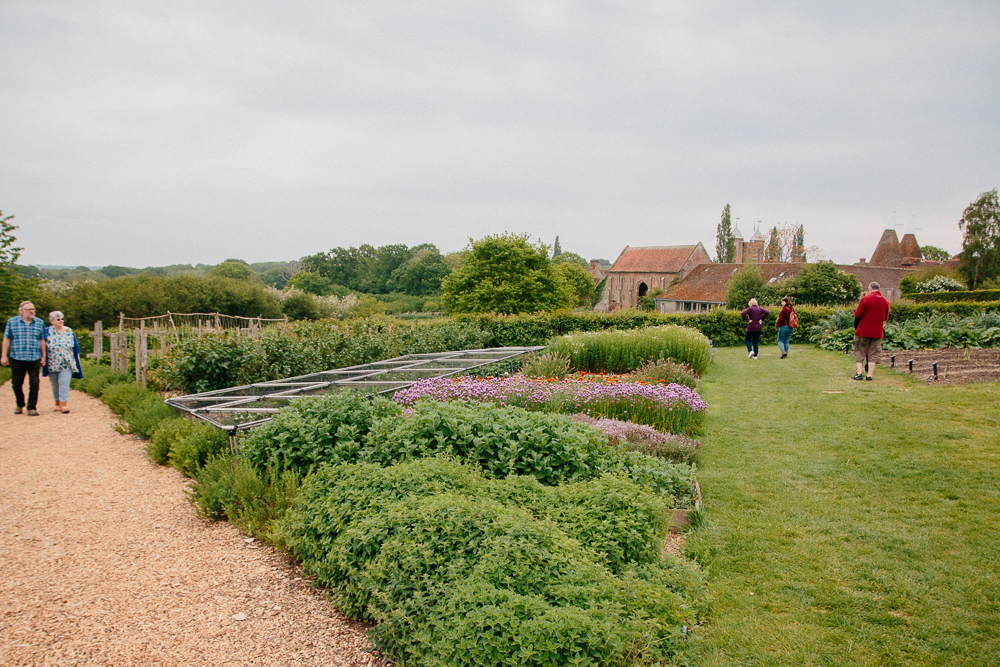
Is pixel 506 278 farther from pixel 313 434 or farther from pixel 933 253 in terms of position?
pixel 933 253

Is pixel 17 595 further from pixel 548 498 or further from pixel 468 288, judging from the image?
pixel 468 288

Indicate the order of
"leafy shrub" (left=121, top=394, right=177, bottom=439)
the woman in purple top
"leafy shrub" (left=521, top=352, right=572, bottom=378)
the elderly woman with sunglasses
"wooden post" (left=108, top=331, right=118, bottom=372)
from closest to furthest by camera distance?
"leafy shrub" (left=121, top=394, right=177, bottom=439), the elderly woman with sunglasses, "leafy shrub" (left=521, top=352, right=572, bottom=378), "wooden post" (left=108, top=331, right=118, bottom=372), the woman in purple top

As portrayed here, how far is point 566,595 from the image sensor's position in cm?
254

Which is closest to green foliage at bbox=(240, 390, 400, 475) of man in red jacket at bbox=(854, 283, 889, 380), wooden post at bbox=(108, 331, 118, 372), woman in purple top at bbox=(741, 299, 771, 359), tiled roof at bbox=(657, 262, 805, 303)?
man in red jacket at bbox=(854, 283, 889, 380)

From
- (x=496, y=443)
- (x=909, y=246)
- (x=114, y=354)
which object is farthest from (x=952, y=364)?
(x=909, y=246)

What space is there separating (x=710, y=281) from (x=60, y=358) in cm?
5409

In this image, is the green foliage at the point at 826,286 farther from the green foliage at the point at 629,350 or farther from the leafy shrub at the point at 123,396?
the leafy shrub at the point at 123,396

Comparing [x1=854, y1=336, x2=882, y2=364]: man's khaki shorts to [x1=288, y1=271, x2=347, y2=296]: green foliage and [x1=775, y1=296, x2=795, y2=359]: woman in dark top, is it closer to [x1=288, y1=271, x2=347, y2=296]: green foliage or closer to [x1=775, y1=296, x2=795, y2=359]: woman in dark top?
[x1=775, y1=296, x2=795, y2=359]: woman in dark top

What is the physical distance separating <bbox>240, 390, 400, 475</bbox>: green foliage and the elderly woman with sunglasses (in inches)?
261

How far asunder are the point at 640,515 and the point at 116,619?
10.9ft

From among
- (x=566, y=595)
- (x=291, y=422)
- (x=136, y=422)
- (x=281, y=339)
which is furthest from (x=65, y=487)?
(x=566, y=595)

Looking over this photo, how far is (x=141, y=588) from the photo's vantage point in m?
3.60

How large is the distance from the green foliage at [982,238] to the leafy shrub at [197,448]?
59834mm

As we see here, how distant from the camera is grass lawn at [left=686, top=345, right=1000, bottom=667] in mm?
2938
